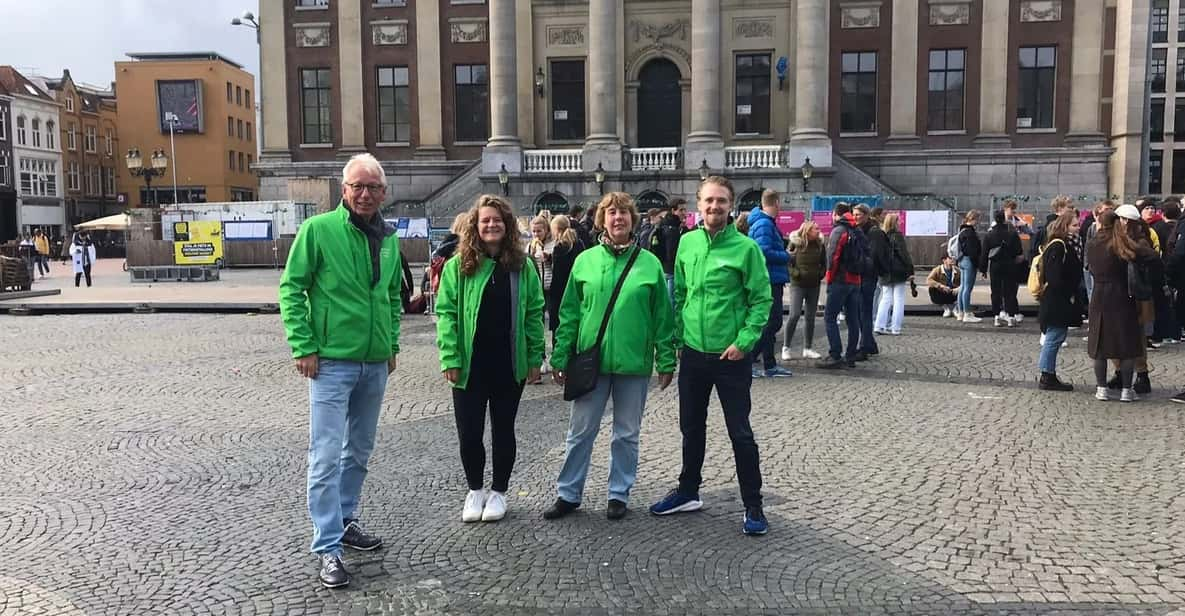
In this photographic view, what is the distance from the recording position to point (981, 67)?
3434cm

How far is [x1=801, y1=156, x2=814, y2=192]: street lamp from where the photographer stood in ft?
99.2

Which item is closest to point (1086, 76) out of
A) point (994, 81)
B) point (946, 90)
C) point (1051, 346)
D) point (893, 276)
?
point (994, 81)

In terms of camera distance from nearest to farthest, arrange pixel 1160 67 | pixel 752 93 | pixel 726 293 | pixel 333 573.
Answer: pixel 333 573 < pixel 726 293 < pixel 752 93 < pixel 1160 67

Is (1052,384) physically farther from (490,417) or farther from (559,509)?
(490,417)

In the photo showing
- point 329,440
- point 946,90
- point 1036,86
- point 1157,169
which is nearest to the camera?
point 329,440

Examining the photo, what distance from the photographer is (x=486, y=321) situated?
5.37 meters

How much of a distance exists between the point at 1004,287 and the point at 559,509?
11.8 metres

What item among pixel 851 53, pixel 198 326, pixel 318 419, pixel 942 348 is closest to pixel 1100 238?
pixel 942 348

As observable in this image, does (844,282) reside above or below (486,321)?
below

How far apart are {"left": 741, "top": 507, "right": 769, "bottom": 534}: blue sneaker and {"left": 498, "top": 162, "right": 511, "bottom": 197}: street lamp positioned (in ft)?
89.4

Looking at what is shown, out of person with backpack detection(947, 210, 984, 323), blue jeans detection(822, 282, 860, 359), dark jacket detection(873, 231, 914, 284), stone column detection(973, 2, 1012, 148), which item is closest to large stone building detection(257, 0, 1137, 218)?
stone column detection(973, 2, 1012, 148)

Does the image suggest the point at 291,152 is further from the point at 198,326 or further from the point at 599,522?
the point at 599,522

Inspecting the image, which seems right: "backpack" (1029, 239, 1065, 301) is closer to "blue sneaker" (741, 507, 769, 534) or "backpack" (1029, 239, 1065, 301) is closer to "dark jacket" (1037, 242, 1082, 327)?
"dark jacket" (1037, 242, 1082, 327)

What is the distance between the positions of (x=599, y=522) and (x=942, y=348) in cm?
840
